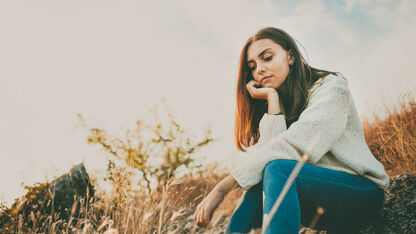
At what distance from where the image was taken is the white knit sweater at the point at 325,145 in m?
1.55

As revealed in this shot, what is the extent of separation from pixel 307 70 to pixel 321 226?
1.27 metres

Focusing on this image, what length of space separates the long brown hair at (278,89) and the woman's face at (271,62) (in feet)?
0.16

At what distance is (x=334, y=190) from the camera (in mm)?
1502

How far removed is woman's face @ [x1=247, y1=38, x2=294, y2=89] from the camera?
2328mm

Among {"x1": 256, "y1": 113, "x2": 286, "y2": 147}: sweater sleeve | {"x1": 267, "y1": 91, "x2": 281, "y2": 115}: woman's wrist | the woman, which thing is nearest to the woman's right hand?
the woman

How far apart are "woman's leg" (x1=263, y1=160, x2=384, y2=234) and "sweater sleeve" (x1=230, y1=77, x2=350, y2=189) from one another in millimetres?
68

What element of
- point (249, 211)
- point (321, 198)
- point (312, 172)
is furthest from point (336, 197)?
point (249, 211)

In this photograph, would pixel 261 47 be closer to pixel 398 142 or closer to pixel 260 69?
pixel 260 69

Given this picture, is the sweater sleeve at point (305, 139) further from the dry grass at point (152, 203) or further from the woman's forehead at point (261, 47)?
the woman's forehead at point (261, 47)

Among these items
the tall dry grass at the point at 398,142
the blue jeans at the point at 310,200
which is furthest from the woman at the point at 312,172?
the tall dry grass at the point at 398,142

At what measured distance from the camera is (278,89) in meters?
2.44

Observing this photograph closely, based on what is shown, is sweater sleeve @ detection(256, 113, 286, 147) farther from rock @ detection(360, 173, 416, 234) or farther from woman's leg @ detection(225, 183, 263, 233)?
rock @ detection(360, 173, 416, 234)

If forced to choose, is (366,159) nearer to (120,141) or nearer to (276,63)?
(276,63)

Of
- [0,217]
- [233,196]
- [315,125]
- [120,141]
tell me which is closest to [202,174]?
[233,196]
